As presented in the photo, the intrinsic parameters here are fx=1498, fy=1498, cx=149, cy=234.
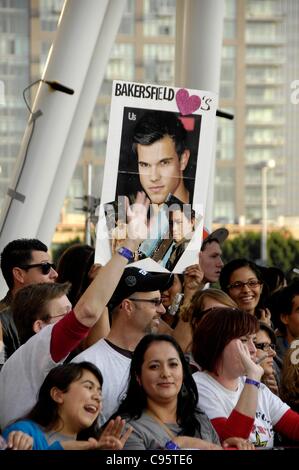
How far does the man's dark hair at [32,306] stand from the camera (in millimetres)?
7211

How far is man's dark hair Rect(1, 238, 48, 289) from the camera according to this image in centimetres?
860

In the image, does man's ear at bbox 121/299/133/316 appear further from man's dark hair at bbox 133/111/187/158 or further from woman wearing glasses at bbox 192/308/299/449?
man's dark hair at bbox 133/111/187/158

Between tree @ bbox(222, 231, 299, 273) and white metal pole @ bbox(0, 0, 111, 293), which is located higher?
tree @ bbox(222, 231, 299, 273)

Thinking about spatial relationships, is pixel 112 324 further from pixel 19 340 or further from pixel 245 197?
pixel 245 197

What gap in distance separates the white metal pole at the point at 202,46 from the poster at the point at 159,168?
207 inches

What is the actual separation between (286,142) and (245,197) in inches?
309

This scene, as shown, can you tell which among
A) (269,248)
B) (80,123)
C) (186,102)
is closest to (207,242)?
(186,102)

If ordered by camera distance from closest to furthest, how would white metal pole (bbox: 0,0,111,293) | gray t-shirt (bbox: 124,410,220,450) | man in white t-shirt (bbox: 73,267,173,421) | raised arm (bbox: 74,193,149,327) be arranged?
raised arm (bbox: 74,193,149,327), gray t-shirt (bbox: 124,410,220,450), man in white t-shirt (bbox: 73,267,173,421), white metal pole (bbox: 0,0,111,293)

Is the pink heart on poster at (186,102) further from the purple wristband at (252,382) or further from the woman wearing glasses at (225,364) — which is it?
the purple wristband at (252,382)

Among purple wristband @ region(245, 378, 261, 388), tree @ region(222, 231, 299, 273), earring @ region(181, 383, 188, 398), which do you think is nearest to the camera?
earring @ region(181, 383, 188, 398)

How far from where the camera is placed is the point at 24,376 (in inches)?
253

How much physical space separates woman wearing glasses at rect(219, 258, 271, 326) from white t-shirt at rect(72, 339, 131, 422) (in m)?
2.49

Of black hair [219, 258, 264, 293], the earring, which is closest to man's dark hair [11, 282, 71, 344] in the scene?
the earring
